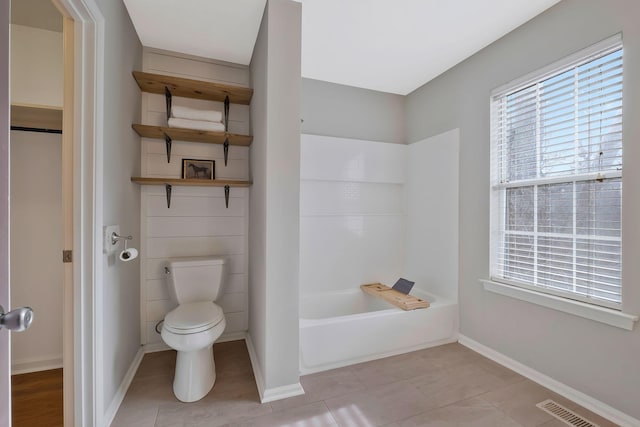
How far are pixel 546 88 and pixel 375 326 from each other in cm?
206

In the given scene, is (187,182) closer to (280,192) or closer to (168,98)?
(168,98)

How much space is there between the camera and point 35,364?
1.95 metres

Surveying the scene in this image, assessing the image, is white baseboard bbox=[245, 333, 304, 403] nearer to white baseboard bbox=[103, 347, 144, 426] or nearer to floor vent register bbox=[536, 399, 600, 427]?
white baseboard bbox=[103, 347, 144, 426]

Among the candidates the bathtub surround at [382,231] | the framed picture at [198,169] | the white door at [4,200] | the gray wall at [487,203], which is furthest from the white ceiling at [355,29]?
the white door at [4,200]

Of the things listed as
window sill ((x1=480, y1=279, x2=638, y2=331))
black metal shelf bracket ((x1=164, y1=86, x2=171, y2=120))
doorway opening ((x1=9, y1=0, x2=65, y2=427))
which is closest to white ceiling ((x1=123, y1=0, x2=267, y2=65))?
black metal shelf bracket ((x1=164, y1=86, x2=171, y2=120))

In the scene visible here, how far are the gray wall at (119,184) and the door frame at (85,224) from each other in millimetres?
89

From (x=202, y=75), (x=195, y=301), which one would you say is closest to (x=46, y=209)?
(x=195, y=301)

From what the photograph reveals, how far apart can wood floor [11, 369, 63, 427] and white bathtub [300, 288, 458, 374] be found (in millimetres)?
1431

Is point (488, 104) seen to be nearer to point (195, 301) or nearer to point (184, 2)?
point (184, 2)

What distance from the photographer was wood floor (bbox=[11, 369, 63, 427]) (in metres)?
1.54

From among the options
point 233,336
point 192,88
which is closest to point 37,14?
point 192,88

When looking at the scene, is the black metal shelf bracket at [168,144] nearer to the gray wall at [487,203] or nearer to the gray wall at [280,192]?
the gray wall at [280,192]

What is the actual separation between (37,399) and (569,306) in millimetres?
3227

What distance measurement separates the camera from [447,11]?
1.90 meters
